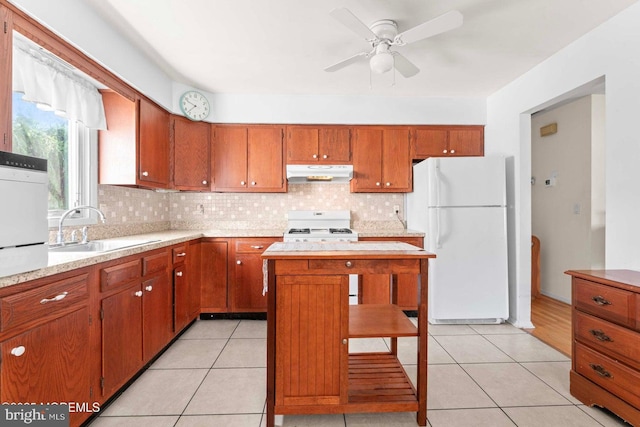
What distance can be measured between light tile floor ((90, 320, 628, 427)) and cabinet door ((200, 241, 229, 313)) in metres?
0.45

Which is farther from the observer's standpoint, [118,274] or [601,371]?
[118,274]

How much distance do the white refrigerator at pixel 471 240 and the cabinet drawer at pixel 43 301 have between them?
2823mm

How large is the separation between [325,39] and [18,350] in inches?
102

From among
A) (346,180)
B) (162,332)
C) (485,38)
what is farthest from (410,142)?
(162,332)

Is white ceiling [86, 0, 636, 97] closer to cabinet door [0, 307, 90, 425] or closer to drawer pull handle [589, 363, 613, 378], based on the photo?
cabinet door [0, 307, 90, 425]

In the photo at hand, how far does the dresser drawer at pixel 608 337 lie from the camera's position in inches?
61.6

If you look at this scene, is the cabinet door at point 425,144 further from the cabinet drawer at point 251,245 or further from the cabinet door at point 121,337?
the cabinet door at point 121,337

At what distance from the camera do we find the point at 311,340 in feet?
5.31

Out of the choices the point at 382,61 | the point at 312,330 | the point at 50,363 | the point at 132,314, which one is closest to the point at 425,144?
the point at 382,61

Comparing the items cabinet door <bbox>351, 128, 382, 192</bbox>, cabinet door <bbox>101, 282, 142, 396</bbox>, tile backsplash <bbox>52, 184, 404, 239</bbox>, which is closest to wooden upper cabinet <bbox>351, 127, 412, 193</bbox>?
cabinet door <bbox>351, 128, 382, 192</bbox>

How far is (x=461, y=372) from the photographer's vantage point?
2.24 m

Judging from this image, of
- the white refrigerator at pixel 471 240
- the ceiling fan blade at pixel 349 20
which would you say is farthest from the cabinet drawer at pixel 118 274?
the white refrigerator at pixel 471 240

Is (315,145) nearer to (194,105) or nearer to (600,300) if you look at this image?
(194,105)

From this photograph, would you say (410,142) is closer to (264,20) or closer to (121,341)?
(264,20)
